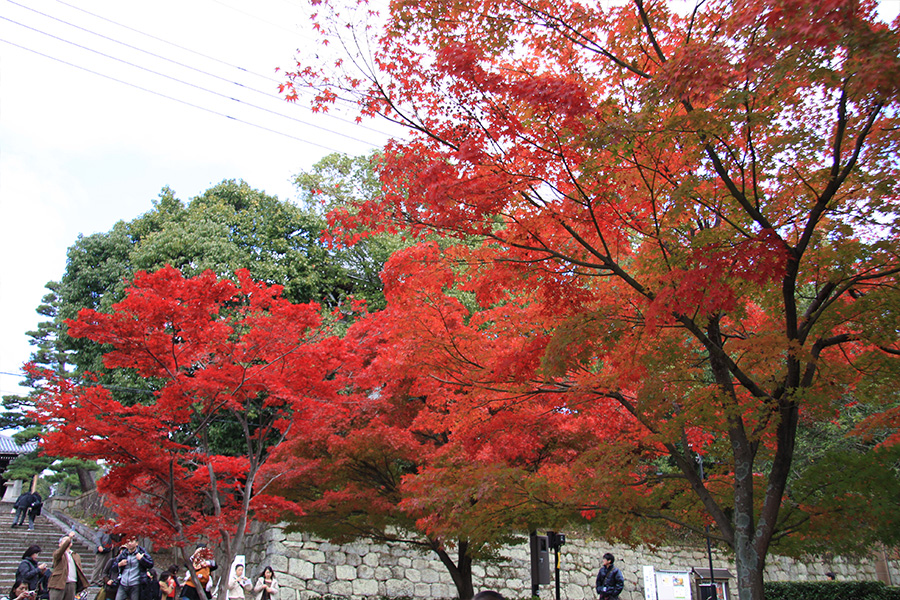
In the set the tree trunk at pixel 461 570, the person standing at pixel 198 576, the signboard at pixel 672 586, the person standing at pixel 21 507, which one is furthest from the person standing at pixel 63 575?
the signboard at pixel 672 586

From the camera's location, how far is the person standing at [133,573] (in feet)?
26.0

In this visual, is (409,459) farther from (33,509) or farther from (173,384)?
(33,509)

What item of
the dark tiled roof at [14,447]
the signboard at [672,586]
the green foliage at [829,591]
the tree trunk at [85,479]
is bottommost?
the green foliage at [829,591]

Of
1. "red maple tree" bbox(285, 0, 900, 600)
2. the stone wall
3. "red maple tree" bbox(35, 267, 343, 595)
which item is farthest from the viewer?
the stone wall

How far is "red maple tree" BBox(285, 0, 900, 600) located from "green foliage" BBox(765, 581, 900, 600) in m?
14.6

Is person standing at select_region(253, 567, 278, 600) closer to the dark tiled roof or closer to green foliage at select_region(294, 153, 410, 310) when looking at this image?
green foliage at select_region(294, 153, 410, 310)

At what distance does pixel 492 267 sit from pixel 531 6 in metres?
2.33

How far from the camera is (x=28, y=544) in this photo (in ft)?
47.7

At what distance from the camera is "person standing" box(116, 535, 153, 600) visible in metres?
7.92

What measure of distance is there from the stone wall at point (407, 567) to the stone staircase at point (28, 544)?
4.57 m

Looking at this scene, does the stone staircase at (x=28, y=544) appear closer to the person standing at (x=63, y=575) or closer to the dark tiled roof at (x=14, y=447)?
the person standing at (x=63, y=575)

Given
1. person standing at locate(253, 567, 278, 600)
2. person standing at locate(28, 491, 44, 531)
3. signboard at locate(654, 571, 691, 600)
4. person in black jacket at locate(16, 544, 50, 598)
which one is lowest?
signboard at locate(654, 571, 691, 600)

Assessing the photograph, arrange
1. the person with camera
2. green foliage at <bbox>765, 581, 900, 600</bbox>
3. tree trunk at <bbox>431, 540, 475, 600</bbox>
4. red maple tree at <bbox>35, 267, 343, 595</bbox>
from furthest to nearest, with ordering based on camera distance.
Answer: green foliage at <bbox>765, 581, 900, 600</bbox> → tree trunk at <bbox>431, 540, 475, 600</bbox> → red maple tree at <bbox>35, 267, 343, 595</bbox> → the person with camera

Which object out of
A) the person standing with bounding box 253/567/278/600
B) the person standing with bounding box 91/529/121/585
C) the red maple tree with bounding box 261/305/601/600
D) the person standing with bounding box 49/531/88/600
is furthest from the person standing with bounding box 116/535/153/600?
the person standing with bounding box 91/529/121/585
